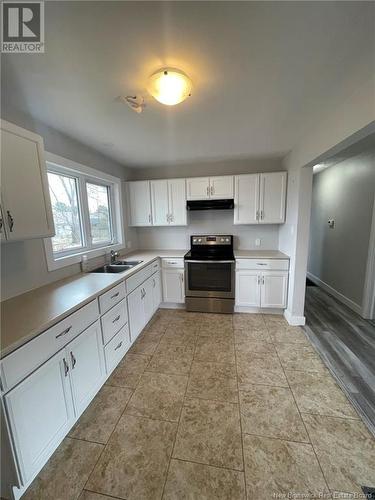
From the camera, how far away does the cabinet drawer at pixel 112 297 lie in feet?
5.97

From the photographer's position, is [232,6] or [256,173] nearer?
[232,6]

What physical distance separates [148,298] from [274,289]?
1872 millimetres

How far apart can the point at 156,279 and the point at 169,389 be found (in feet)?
5.35

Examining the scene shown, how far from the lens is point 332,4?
3.00 ft

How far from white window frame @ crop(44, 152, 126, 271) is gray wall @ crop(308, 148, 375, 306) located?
373 cm

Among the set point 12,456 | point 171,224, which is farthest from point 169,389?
point 171,224

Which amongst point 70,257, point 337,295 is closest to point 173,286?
point 70,257

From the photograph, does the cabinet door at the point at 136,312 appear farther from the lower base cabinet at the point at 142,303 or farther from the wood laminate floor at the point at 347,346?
the wood laminate floor at the point at 347,346

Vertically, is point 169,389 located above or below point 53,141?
below

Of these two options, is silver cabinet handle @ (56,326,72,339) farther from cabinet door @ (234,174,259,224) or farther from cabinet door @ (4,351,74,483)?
cabinet door @ (234,174,259,224)

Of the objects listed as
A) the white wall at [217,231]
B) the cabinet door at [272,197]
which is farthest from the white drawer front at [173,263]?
the cabinet door at [272,197]

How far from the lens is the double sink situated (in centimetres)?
268

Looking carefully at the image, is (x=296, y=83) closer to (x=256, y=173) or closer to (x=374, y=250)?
(x=256, y=173)

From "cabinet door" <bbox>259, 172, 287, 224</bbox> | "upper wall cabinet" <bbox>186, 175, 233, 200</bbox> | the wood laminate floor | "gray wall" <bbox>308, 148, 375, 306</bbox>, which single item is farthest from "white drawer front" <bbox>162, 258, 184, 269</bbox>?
"gray wall" <bbox>308, 148, 375, 306</bbox>
